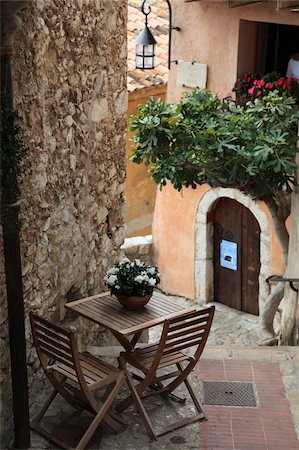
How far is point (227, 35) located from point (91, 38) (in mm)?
4592

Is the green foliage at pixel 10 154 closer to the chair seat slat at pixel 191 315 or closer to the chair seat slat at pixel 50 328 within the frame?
the chair seat slat at pixel 50 328

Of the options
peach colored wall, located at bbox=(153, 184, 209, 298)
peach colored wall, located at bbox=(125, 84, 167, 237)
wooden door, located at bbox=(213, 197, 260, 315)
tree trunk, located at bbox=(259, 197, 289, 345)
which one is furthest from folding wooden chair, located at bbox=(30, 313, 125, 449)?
peach colored wall, located at bbox=(125, 84, 167, 237)

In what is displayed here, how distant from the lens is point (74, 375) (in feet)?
19.9

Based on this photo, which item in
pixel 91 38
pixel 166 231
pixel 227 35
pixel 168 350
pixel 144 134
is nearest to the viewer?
pixel 168 350

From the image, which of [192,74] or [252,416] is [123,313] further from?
[192,74]

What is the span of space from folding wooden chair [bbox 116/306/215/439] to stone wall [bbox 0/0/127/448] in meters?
0.74

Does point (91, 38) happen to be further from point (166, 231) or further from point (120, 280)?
point (166, 231)

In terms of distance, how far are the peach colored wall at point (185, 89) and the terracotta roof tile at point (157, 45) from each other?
80cm

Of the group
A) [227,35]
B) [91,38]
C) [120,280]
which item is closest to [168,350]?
[120,280]

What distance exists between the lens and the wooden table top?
6297 mm

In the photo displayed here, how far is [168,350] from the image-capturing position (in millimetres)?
6227

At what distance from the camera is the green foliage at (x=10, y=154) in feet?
17.5

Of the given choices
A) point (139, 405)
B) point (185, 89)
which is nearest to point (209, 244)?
point (185, 89)

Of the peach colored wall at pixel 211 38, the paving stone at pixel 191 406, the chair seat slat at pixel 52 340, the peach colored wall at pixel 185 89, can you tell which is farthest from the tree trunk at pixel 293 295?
the chair seat slat at pixel 52 340
